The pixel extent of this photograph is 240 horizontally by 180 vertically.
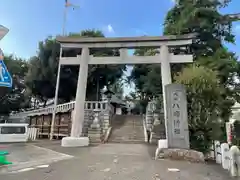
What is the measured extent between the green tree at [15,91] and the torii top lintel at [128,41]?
19621mm

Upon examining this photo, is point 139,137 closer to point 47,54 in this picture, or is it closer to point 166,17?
point 166,17

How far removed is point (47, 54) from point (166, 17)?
12759mm

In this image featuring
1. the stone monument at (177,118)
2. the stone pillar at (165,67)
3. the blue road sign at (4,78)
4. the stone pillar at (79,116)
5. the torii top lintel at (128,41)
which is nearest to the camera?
the blue road sign at (4,78)

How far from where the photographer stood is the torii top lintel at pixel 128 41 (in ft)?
36.2

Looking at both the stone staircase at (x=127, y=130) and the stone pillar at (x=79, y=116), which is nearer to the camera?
the stone pillar at (x=79, y=116)

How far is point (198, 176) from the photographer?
197 inches

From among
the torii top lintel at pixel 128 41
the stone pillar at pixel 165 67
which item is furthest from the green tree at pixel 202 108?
the torii top lintel at pixel 128 41

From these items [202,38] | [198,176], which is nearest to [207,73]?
[198,176]

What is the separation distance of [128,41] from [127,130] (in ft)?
20.3

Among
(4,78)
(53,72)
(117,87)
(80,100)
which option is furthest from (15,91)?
(4,78)

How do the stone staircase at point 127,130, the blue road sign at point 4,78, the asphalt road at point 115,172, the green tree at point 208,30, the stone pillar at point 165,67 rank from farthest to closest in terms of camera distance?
the stone staircase at point 127,130 < the green tree at point 208,30 < the stone pillar at point 165,67 < the asphalt road at point 115,172 < the blue road sign at point 4,78

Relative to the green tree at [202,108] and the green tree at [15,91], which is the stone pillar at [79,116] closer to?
the green tree at [202,108]

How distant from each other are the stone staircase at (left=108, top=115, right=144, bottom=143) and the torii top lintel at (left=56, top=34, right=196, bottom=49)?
18.3 ft

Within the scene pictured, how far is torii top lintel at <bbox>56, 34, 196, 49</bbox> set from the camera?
11.0 meters
